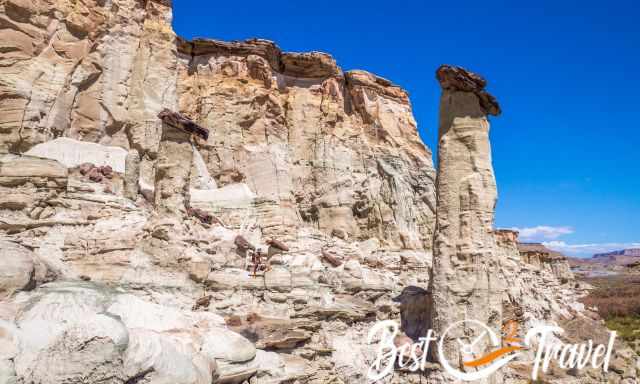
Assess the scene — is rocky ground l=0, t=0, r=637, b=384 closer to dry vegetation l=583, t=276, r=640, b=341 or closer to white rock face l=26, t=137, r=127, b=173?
white rock face l=26, t=137, r=127, b=173

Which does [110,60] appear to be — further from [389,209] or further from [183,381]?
[183,381]

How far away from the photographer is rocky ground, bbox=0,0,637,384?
6695 millimetres

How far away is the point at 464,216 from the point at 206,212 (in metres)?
10.4

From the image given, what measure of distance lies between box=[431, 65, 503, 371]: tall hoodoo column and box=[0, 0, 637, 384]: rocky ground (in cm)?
11

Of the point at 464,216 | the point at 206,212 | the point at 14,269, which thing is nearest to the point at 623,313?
the point at 464,216

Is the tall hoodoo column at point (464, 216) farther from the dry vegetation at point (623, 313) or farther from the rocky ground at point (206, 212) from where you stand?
the dry vegetation at point (623, 313)

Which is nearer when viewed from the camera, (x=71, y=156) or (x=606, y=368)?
(x=606, y=368)

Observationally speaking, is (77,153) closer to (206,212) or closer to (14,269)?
(206,212)

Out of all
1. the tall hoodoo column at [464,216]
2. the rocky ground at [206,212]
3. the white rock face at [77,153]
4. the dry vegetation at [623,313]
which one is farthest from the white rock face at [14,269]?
the dry vegetation at [623,313]

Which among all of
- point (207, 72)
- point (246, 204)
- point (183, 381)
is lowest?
point (183, 381)

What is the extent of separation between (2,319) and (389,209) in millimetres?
21172

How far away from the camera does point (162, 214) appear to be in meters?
11.8

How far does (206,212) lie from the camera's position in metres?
17.7

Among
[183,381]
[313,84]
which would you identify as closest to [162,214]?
[183,381]
